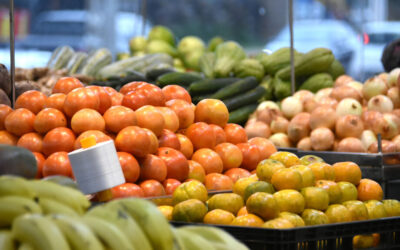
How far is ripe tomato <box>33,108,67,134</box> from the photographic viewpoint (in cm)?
270

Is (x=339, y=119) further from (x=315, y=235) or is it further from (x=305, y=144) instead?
(x=315, y=235)

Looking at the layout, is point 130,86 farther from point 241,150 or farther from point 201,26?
point 201,26

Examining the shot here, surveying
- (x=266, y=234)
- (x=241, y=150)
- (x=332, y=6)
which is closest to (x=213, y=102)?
(x=241, y=150)

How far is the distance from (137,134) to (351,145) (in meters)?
1.92

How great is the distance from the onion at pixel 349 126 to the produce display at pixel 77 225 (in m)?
2.83

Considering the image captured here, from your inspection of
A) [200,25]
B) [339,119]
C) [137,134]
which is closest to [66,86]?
[137,134]

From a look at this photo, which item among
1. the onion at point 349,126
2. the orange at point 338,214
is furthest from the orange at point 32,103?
the onion at point 349,126

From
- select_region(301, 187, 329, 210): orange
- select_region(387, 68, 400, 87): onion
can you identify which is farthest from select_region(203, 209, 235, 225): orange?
select_region(387, 68, 400, 87): onion

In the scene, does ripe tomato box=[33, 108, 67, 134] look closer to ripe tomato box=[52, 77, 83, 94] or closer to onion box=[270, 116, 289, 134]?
ripe tomato box=[52, 77, 83, 94]

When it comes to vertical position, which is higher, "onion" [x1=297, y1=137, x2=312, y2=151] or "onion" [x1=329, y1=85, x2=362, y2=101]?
"onion" [x1=329, y1=85, x2=362, y2=101]

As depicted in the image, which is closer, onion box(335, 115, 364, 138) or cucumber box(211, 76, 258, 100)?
onion box(335, 115, 364, 138)

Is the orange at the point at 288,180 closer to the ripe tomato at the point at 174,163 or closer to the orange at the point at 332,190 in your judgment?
the orange at the point at 332,190

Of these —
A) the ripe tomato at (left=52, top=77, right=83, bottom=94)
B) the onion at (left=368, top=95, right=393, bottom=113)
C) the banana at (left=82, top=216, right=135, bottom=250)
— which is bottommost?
the onion at (left=368, top=95, right=393, bottom=113)

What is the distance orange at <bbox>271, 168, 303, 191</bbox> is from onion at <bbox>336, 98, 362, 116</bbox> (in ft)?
7.07
